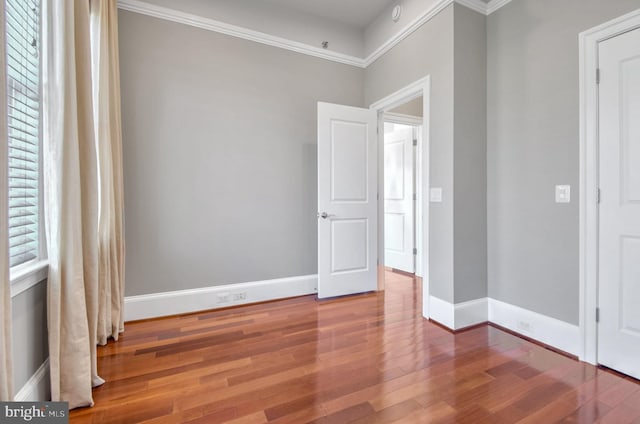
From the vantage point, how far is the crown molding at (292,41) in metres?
2.50

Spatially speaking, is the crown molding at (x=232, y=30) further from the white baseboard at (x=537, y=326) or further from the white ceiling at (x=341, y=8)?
the white baseboard at (x=537, y=326)

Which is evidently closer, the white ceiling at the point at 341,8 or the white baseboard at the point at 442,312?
the white baseboard at the point at 442,312

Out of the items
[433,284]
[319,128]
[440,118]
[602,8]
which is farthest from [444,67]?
[433,284]

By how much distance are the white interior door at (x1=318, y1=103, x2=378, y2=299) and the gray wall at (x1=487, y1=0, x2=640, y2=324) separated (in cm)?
122

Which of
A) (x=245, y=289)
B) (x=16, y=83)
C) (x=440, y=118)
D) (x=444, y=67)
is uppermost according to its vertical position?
(x=444, y=67)

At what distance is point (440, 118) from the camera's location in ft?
8.30

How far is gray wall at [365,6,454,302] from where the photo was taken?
2.44 meters

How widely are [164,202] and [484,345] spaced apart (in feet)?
9.63

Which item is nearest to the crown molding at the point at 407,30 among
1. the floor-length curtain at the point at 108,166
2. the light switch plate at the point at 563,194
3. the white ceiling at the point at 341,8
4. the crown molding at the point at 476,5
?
the crown molding at the point at 476,5

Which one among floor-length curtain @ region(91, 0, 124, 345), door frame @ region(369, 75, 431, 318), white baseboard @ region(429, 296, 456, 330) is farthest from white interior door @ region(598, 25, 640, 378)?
floor-length curtain @ region(91, 0, 124, 345)

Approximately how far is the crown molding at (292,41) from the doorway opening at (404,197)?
99 cm

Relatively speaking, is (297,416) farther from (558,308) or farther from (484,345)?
(558,308)

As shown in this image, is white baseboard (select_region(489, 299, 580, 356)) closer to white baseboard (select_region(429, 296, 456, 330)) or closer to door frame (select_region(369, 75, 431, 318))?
white baseboard (select_region(429, 296, 456, 330))

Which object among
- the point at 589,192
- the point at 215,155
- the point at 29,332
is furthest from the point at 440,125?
the point at 29,332
